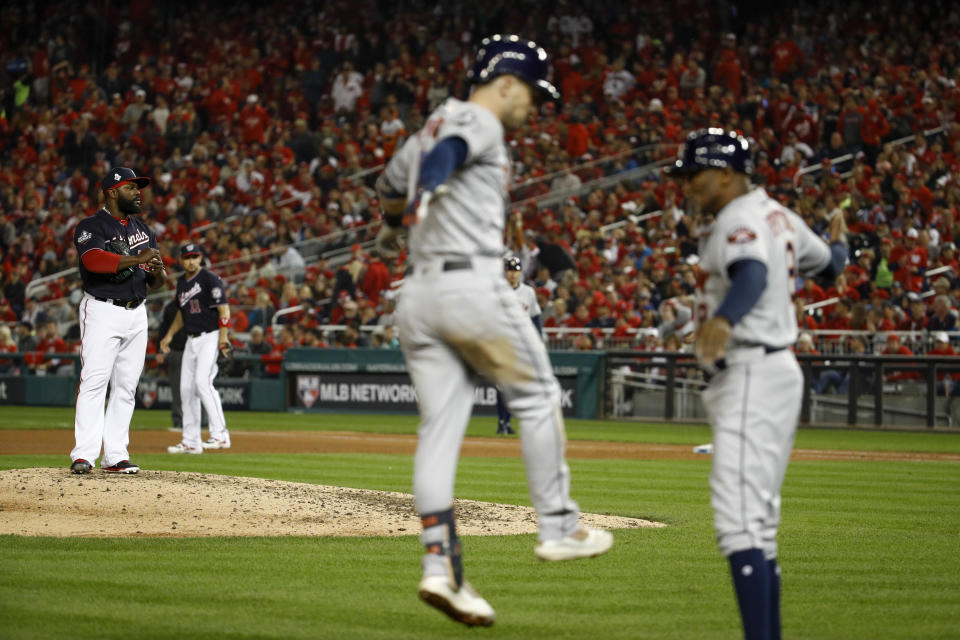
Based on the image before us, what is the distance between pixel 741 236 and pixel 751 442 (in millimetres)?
705

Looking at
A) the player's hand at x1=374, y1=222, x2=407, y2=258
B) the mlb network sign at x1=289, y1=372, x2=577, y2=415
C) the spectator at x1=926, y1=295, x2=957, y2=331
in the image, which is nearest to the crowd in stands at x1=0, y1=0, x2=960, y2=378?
the spectator at x1=926, y1=295, x2=957, y2=331

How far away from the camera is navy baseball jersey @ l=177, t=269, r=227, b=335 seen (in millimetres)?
14820

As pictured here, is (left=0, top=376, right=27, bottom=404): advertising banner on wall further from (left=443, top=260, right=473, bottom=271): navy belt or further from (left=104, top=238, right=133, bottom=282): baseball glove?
(left=443, top=260, right=473, bottom=271): navy belt

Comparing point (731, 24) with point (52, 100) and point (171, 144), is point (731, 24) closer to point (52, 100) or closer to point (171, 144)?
point (171, 144)

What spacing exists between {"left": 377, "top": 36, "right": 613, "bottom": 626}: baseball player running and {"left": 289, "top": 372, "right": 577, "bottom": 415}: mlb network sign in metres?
18.0

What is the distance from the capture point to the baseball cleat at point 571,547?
5.05 metres

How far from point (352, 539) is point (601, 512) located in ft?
7.37

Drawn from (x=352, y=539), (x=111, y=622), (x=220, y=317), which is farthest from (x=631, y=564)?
(x=220, y=317)

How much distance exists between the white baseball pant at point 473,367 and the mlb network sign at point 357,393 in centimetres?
1802

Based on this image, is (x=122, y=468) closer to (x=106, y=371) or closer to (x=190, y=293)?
(x=106, y=371)

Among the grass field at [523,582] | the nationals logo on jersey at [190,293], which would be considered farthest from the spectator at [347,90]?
the grass field at [523,582]

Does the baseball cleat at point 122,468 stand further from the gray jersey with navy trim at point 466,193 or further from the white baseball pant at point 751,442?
the white baseball pant at point 751,442

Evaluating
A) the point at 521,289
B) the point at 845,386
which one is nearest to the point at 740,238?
the point at 521,289

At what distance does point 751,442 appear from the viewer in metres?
4.49
